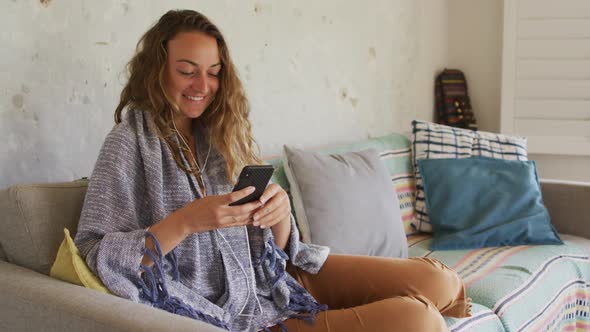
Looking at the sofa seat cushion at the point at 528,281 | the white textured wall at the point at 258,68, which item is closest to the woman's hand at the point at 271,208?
the white textured wall at the point at 258,68

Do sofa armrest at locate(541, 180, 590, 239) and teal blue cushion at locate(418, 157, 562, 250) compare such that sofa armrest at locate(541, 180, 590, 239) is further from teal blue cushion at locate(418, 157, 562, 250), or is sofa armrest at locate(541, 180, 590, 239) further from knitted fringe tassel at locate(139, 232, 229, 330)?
knitted fringe tassel at locate(139, 232, 229, 330)

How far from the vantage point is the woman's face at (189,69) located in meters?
1.67

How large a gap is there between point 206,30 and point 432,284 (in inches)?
32.7

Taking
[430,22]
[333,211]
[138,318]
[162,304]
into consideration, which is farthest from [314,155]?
[430,22]

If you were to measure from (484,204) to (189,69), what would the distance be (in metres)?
1.42

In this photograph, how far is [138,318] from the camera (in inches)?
48.2

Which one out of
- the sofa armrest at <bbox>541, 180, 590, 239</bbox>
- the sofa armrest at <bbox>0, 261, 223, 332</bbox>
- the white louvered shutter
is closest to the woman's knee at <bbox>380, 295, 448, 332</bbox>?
the sofa armrest at <bbox>0, 261, 223, 332</bbox>

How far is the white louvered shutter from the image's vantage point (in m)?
3.51

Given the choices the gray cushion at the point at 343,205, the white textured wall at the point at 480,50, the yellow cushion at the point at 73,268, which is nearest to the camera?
the yellow cushion at the point at 73,268

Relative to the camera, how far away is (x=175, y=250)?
158cm

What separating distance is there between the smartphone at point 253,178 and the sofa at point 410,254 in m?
0.32

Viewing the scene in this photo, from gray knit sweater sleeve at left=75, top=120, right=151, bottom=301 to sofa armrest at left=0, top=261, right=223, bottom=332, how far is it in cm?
7

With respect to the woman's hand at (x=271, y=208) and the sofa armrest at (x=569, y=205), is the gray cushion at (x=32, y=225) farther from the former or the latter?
the sofa armrest at (x=569, y=205)

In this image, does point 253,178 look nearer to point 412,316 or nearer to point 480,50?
point 412,316
